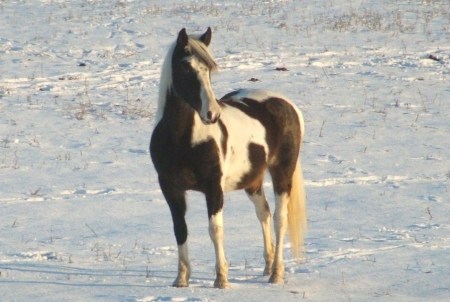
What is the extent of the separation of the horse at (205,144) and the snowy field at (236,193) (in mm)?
331

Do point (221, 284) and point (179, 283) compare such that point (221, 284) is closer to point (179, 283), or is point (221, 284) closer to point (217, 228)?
point (179, 283)

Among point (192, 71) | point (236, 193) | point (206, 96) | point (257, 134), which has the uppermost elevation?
point (192, 71)

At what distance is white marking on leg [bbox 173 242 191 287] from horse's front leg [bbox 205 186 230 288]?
215mm

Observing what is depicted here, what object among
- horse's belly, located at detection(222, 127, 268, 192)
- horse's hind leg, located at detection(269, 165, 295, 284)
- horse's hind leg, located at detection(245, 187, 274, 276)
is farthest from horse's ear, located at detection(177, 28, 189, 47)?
horse's hind leg, located at detection(245, 187, 274, 276)

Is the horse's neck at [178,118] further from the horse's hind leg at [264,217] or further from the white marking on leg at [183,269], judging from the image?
the horse's hind leg at [264,217]

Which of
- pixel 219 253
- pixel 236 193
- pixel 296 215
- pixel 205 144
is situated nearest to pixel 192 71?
pixel 205 144

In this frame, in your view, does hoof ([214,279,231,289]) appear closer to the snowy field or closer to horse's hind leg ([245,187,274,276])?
the snowy field

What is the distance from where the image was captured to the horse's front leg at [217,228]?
6.03m

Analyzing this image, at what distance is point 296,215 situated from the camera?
723 centimetres

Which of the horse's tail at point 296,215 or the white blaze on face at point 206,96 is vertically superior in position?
the white blaze on face at point 206,96

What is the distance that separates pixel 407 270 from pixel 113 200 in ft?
12.0

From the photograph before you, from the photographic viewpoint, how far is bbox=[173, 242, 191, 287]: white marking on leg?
6.07 meters

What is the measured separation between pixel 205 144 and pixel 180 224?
2.00 feet

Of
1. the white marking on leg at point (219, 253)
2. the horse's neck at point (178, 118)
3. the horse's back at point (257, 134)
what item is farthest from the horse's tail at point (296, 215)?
the horse's neck at point (178, 118)
